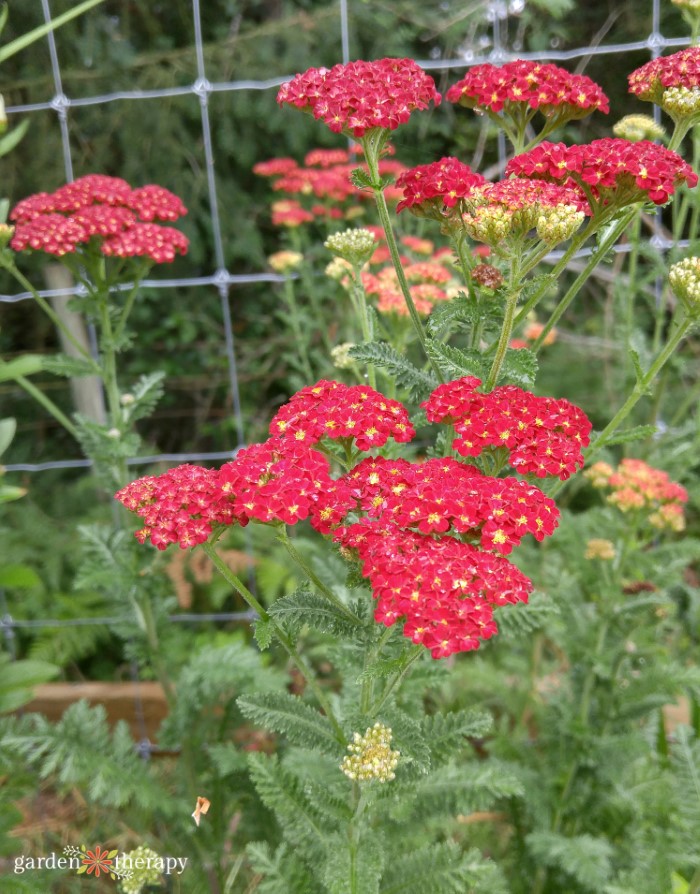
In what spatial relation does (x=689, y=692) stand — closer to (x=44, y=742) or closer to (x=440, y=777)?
(x=440, y=777)

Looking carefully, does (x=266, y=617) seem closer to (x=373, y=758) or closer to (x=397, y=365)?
(x=373, y=758)

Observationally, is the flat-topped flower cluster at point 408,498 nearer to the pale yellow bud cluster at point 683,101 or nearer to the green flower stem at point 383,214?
the green flower stem at point 383,214

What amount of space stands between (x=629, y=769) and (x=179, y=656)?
1210 mm

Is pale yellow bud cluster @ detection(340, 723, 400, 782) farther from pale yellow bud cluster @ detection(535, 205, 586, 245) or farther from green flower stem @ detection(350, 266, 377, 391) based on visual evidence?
pale yellow bud cluster @ detection(535, 205, 586, 245)

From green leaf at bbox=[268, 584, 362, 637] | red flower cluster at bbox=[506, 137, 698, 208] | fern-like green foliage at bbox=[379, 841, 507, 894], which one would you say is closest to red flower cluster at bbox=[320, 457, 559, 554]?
green leaf at bbox=[268, 584, 362, 637]

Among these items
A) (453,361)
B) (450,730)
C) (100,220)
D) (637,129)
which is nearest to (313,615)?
(450,730)

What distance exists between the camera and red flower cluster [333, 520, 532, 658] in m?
1.03

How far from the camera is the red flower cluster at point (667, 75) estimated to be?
143 centimetres

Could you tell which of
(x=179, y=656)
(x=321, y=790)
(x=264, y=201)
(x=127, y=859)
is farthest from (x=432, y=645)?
(x=264, y=201)

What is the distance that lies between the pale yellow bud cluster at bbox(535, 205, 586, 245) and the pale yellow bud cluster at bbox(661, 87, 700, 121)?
418 millimetres

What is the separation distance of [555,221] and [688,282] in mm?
349

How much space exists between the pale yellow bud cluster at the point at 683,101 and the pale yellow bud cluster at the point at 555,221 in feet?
1.37

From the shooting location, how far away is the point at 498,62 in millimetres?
2414

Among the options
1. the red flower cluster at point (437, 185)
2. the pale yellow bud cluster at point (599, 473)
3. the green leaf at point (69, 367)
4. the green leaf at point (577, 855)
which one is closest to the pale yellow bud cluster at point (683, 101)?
the red flower cluster at point (437, 185)
